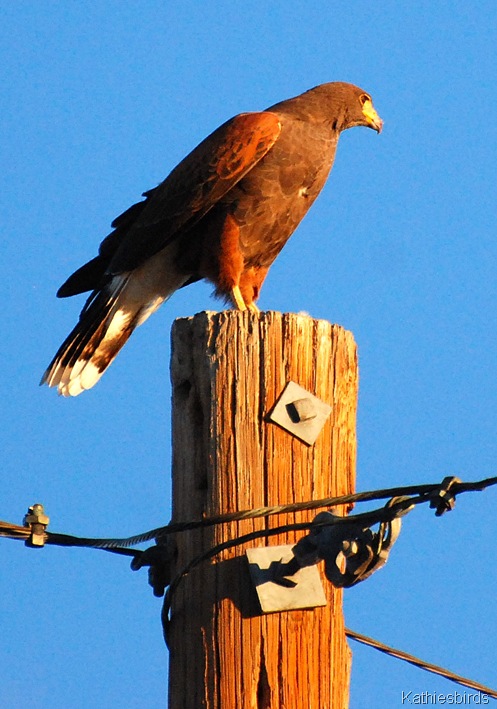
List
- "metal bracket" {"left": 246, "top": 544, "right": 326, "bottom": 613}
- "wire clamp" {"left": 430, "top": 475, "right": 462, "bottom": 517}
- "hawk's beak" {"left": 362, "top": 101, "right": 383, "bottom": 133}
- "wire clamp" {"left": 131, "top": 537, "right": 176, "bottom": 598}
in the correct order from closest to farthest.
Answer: "wire clamp" {"left": 430, "top": 475, "right": 462, "bottom": 517}
"metal bracket" {"left": 246, "top": 544, "right": 326, "bottom": 613}
"wire clamp" {"left": 131, "top": 537, "right": 176, "bottom": 598}
"hawk's beak" {"left": 362, "top": 101, "right": 383, "bottom": 133}

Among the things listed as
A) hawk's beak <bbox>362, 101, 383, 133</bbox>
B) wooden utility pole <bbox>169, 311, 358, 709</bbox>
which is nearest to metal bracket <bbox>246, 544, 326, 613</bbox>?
wooden utility pole <bbox>169, 311, 358, 709</bbox>

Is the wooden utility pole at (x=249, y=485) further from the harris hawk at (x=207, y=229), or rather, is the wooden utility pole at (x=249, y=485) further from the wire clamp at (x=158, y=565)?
the harris hawk at (x=207, y=229)

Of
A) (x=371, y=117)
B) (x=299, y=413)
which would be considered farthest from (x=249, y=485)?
(x=371, y=117)

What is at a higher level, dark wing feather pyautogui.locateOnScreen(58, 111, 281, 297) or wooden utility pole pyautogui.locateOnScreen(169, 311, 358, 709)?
dark wing feather pyautogui.locateOnScreen(58, 111, 281, 297)

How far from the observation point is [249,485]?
2803 mm

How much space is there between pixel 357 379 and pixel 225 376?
0.39 meters

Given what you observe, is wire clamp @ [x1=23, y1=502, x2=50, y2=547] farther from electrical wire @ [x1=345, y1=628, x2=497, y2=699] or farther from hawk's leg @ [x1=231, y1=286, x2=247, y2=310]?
hawk's leg @ [x1=231, y1=286, x2=247, y2=310]

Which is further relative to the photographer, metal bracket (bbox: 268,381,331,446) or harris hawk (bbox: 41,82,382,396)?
harris hawk (bbox: 41,82,382,396)

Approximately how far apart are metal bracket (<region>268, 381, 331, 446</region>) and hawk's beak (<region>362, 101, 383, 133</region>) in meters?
3.70

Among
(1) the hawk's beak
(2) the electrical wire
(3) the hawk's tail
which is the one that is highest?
(1) the hawk's beak

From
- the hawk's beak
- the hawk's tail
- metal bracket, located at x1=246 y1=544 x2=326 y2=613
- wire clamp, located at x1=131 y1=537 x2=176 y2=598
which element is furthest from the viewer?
the hawk's beak

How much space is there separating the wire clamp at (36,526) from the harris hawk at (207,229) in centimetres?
219

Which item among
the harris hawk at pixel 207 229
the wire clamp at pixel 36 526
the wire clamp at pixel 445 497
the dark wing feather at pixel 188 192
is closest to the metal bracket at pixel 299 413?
the wire clamp at pixel 445 497

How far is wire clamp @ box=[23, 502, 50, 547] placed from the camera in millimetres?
3096
